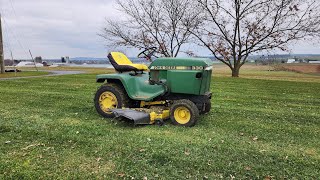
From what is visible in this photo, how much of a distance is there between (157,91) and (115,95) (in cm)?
87

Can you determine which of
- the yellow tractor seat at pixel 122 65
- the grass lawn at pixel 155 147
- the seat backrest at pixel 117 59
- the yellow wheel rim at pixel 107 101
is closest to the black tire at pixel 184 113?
the grass lawn at pixel 155 147

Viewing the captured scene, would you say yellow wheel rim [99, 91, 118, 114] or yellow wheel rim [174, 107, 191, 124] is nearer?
yellow wheel rim [174, 107, 191, 124]

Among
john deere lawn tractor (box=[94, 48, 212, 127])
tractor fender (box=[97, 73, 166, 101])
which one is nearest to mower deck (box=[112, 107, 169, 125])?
john deere lawn tractor (box=[94, 48, 212, 127])

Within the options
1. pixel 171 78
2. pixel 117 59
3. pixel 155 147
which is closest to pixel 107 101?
pixel 117 59

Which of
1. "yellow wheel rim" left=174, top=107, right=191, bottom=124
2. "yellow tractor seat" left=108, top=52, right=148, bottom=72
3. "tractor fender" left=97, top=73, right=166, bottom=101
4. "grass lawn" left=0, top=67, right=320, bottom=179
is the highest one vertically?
"yellow tractor seat" left=108, top=52, right=148, bottom=72

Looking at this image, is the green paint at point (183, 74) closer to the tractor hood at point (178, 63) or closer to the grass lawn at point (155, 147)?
the tractor hood at point (178, 63)

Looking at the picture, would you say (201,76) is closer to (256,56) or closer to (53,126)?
(53,126)

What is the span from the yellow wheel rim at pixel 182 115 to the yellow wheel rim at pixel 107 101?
1304 mm

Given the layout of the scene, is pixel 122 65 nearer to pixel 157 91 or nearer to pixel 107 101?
pixel 107 101

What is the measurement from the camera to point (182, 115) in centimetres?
589

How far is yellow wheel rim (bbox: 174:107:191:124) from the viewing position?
19.2 feet

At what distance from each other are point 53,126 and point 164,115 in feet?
6.38

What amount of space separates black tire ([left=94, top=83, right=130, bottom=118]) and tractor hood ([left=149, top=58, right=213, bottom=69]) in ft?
2.54

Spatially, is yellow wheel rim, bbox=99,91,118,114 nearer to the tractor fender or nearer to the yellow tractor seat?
the tractor fender
